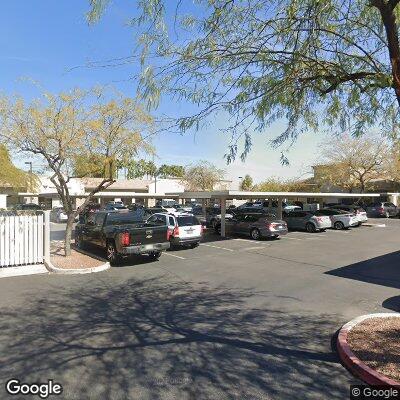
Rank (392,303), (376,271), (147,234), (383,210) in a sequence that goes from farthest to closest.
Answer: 1. (383,210)
2. (147,234)
3. (376,271)
4. (392,303)

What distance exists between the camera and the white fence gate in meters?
11.4

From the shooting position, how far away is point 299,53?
6211 mm

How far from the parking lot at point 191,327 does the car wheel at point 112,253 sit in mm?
588

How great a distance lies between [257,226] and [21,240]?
12725mm

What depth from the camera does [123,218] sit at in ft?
49.4

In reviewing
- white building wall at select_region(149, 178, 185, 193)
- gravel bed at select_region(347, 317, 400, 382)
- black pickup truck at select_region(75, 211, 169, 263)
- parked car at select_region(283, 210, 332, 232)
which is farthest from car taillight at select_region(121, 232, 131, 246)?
white building wall at select_region(149, 178, 185, 193)

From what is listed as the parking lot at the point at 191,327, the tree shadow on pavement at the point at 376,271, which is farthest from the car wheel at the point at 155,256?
the tree shadow on pavement at the point at 376,271

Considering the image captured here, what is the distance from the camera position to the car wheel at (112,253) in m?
13.2

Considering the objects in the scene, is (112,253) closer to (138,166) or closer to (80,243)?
(80,243)

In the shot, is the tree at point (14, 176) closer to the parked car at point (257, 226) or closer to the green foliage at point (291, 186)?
the parked car at point (257, 226)

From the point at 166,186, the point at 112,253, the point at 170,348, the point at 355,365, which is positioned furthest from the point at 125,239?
the point at 166,186

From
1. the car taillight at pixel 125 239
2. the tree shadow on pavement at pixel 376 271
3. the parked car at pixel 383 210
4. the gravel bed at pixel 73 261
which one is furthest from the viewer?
the parked car at pixel 383 210

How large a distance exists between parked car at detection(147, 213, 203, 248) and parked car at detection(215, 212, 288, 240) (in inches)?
176

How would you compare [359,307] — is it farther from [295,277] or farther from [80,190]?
[80,190]
